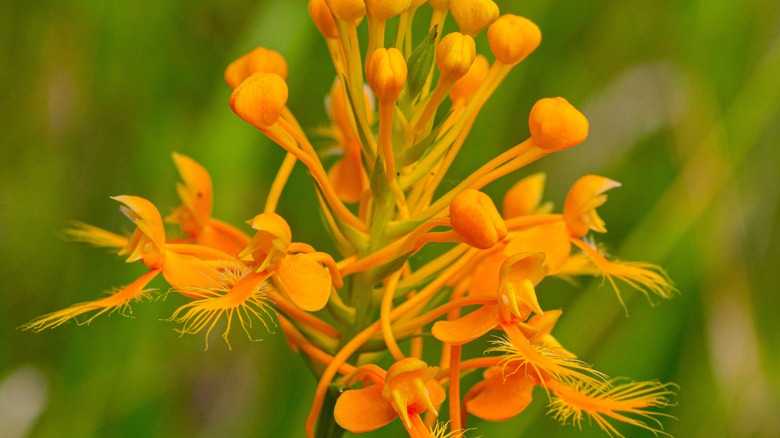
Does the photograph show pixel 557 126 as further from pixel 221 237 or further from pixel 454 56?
pixel 221 237

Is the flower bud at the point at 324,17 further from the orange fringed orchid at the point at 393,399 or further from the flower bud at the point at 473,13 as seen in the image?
the orange fringed orchid at the point at 393,399

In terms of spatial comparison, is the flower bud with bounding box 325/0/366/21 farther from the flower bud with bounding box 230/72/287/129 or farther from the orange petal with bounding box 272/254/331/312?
the orange petal with bounding box 272/254/331/312

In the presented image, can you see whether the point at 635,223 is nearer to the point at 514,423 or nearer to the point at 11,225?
the point at 514,423

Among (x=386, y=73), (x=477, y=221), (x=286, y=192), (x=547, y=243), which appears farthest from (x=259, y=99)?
(x=286, y=192)

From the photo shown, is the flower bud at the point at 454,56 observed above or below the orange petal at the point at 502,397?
above

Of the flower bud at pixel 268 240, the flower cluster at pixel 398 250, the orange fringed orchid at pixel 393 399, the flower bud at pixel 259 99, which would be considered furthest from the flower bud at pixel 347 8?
the orange fringed orchid at pixel 393 399

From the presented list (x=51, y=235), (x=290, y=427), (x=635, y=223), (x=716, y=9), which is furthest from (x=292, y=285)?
(x=716, y=9)

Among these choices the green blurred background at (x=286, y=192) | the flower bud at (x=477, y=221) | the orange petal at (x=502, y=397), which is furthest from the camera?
the green blurred background at (x=286, y=192)

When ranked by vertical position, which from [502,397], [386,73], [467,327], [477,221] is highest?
[386,73]
